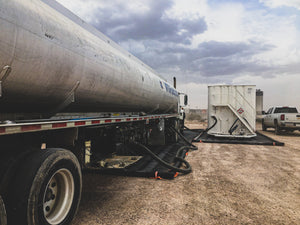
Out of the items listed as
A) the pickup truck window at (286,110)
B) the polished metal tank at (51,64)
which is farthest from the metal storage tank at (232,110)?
Result: the polished metal tank at (51,64)

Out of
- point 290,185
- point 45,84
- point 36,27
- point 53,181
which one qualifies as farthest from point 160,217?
point 290,185

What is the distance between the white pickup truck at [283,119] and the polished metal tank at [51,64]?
14670 millimetres

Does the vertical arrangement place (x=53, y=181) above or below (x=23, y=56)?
below

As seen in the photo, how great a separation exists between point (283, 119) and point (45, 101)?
1655 centimetres

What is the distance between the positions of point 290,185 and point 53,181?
204 inches

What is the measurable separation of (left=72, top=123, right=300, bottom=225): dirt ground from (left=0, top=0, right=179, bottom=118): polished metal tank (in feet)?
5.93

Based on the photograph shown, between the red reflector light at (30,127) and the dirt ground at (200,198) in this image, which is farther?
the dirt ground at (200,198)

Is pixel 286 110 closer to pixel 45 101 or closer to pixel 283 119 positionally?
pixel 283 119

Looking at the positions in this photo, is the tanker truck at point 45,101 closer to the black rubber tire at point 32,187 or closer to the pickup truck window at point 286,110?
the black rubber tire at point 32,187

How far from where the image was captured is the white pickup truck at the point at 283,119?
14914mm

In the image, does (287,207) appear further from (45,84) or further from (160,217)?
(45,84)

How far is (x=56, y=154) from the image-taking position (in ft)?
9.04

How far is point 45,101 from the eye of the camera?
3.09 metres

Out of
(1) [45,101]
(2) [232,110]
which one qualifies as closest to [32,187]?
(1) [45,101]
